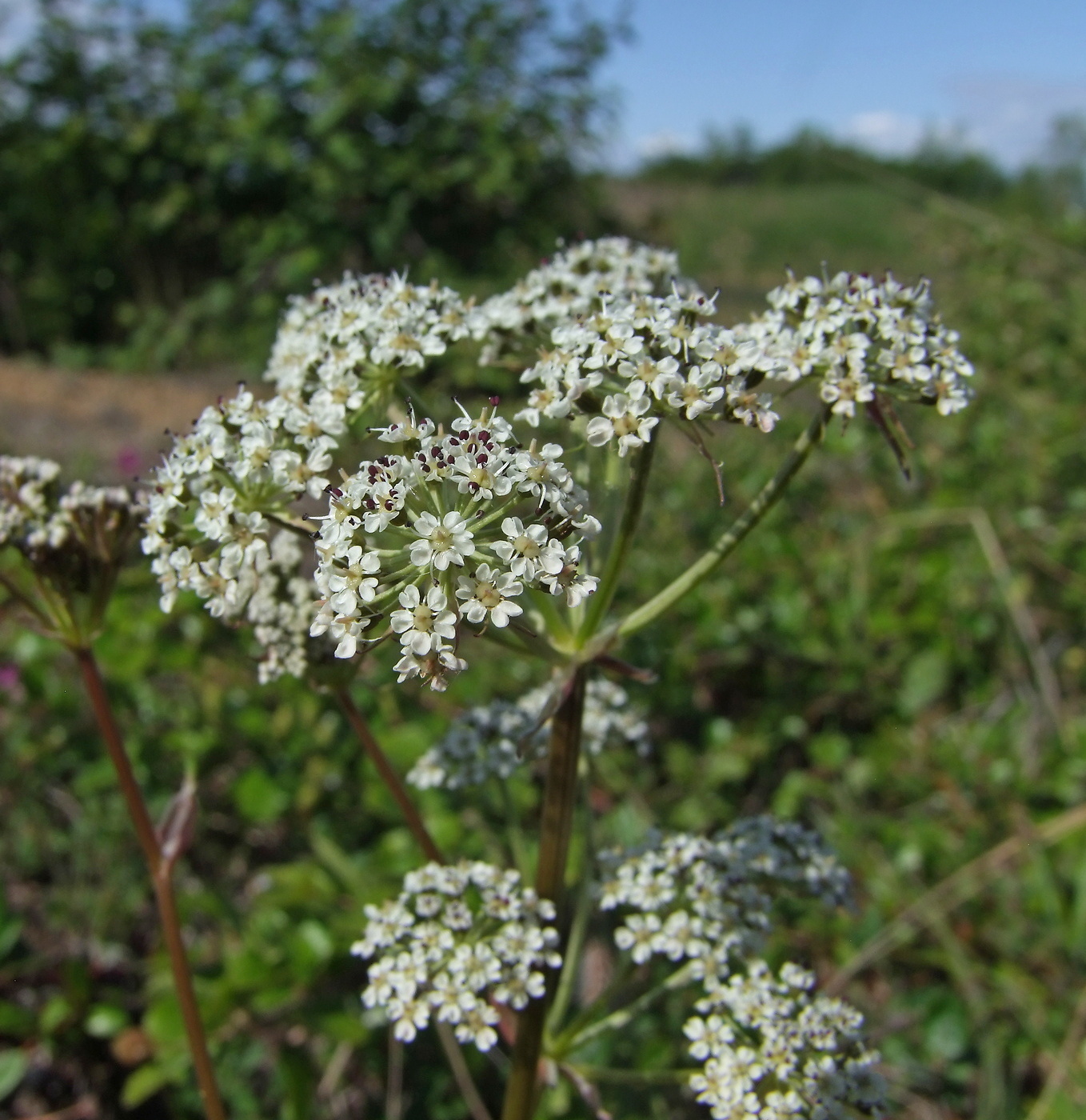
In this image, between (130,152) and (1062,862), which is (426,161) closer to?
(130,152)

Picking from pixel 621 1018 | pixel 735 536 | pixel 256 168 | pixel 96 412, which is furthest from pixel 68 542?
pixel 256 168

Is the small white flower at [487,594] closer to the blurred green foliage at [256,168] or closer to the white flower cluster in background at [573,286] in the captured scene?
the white flower cluster in background at [573,286]

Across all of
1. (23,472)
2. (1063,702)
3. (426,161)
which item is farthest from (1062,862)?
(426,161)

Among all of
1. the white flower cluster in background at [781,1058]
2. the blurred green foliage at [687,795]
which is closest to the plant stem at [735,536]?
the white flower cluster in background at [781,1058]

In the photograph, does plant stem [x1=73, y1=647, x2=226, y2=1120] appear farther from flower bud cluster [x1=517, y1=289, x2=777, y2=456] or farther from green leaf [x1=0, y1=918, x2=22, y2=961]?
green leaf [x1=0, y1=918, x2=22, y2=961]

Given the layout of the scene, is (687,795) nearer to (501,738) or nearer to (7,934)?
(501,738)
